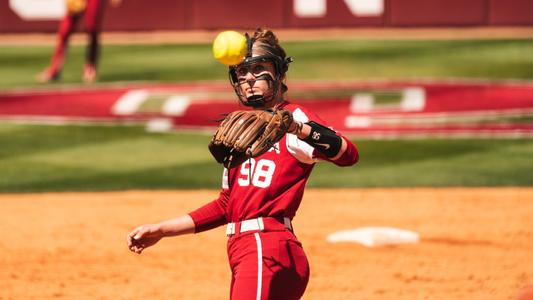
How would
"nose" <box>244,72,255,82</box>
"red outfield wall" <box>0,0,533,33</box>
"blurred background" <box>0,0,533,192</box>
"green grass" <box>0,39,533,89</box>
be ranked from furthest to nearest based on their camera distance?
"red outfield wall" <box>0,0,533,33</box>
"green grass" <box>0,39,533,89</box>
"blurred background" <box>0,0,533,192</box>
"nose" <box>244,72,255,82</box>

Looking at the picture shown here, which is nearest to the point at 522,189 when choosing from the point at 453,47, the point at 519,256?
the point at 519,256

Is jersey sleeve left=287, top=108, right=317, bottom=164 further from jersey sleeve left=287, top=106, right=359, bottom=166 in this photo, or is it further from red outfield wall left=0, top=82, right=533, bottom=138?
red outfield wall left=0, top=82, right=533, bottom=138

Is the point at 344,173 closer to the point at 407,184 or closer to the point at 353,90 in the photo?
the point at 407,184

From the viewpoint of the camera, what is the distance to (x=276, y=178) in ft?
15.4

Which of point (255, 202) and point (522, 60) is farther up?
point (255, 202)

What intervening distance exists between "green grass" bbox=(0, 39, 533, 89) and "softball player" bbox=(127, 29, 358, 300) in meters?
13.8

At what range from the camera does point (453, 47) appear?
68.3 feet

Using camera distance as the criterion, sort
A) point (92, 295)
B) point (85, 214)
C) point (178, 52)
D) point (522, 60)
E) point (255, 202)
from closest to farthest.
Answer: point (255, 202), point (92, 295), point (85, 214), point (522, 60), point (178, 52)

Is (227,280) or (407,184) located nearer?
(227,280)

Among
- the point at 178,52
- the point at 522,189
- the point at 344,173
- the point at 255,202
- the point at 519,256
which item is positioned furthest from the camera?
the point at 178,52

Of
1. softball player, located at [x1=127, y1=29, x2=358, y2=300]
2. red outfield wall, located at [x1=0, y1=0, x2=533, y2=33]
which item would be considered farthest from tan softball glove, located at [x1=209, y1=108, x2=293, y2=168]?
red outfield wall, located at [x1=0, y1=0, x2=533, y2=33]

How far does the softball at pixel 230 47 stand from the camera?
15.0 feet

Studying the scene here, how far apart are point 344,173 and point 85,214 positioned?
3.70 metres

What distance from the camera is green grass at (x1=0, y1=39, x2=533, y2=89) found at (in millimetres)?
18766
